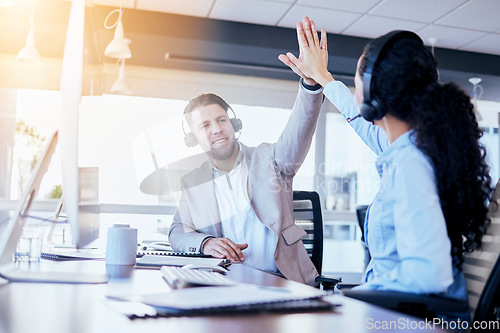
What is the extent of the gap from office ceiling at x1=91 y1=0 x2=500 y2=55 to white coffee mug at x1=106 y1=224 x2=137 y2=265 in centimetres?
304

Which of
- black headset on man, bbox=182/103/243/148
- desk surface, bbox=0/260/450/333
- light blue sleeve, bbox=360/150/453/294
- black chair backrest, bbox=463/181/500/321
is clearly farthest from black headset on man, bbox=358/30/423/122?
black headset on man, bbox=182/103/243/148

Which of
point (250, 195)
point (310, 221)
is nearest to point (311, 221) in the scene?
point (310, 221)

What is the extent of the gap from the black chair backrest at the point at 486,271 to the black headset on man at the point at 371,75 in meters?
0.35

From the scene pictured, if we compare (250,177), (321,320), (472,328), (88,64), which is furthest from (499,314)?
(250,177)

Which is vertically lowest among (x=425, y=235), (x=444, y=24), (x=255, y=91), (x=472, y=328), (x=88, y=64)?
(x=472, y=328)

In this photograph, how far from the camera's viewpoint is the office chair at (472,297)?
92cm

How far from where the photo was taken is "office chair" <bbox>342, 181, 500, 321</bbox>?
918mm

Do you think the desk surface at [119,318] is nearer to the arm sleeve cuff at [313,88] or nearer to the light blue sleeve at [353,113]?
the light blue sleeve at [353,113]

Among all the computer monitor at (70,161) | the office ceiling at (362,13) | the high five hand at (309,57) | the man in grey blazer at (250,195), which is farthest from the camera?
the office ceiling at (362,13)

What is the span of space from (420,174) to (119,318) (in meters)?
0.62

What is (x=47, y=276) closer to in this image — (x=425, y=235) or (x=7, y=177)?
(x=425, y=235)

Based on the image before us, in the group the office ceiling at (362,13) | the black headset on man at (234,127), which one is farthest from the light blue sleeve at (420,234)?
the office ceiling at (362,13)

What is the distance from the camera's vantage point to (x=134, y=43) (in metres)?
4.37

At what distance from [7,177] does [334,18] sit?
351cm
